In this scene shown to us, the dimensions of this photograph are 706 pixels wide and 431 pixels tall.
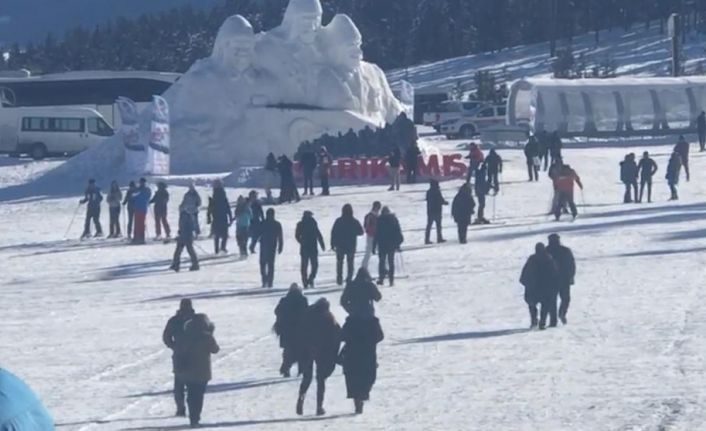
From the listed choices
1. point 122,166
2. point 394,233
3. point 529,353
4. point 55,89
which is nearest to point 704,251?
point 394,233

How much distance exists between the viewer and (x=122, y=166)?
4284cm

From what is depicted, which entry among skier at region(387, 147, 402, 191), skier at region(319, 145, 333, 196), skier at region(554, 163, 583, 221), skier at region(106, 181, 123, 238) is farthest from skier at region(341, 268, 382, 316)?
skier at region(387, 147, 402, 191)

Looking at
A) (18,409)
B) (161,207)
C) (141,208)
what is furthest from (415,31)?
(18,409)

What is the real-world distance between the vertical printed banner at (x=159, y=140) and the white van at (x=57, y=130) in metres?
17.1

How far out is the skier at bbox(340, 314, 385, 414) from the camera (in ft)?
41.6

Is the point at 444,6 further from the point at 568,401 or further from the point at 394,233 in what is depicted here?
the point at 568,401

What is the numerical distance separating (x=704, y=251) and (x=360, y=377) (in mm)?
14311

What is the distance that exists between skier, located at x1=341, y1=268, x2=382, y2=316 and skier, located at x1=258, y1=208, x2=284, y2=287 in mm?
7688

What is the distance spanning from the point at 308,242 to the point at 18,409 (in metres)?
17.6

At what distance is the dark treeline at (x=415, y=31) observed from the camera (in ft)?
350

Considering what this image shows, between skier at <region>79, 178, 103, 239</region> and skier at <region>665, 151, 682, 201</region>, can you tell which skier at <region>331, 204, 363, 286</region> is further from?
skier at <region>665, 151, 682, 201</region>

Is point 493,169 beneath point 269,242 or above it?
above

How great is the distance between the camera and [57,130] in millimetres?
57000

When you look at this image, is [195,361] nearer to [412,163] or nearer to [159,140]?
[412,163]
